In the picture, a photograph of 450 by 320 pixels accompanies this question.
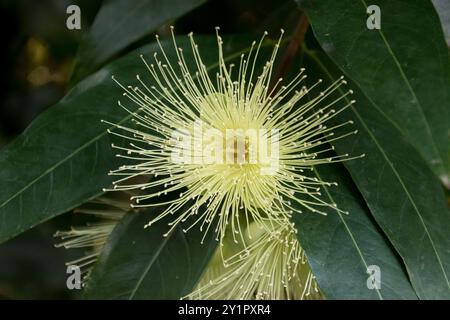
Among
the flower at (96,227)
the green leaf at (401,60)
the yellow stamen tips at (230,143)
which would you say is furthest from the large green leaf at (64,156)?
the green leaf at (401,60)

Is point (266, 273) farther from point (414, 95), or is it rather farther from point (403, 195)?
point (414, 95)

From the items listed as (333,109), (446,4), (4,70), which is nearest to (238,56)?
(333,109)

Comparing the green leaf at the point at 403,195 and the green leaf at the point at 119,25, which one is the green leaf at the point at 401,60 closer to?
the green leaf at the point at 403,195

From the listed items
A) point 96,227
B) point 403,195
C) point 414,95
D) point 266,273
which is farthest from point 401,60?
point 96,227

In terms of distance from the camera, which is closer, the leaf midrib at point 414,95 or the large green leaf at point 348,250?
the leaf midrib at point 414,95

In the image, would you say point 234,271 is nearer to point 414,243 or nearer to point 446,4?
point 414,243

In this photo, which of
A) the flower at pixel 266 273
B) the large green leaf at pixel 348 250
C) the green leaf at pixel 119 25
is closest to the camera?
the large green leaf at pixel 348 250
